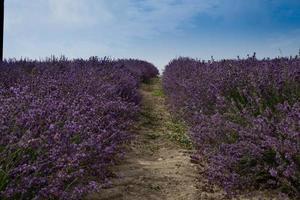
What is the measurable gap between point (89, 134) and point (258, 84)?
2.13 m

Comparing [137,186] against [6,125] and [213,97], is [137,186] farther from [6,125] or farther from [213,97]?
[213,97]

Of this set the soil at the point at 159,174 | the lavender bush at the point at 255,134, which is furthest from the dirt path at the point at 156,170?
the lavender bush at the point at 255,134

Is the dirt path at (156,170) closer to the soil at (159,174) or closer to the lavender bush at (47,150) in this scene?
the soil at (159,174)

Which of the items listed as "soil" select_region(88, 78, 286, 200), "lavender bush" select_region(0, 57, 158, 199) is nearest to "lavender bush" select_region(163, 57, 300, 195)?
"soil" select_region(88, 78, 286, 200)

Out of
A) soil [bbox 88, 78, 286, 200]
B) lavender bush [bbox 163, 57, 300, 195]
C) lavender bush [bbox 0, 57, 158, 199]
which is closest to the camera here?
lavender bush [bbox 0, 57, 158, 199]

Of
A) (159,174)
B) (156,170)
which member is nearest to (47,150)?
(159,174)

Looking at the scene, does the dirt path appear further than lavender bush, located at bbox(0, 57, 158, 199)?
Yes

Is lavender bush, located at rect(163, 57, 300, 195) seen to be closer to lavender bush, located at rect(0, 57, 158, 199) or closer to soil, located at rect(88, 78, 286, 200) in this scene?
soil, located at rect(88, 78, 286, 200)

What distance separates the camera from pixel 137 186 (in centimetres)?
393

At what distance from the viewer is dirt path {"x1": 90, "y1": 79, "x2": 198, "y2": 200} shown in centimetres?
375

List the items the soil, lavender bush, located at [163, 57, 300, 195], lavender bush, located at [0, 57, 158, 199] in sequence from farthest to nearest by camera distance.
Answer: the soil
lavender bush, located at [163, 57, 300, 195]
lavender bush, located at [0, 57, 158, 199]

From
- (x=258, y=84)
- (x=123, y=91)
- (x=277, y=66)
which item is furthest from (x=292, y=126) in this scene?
(x=123, y=91)

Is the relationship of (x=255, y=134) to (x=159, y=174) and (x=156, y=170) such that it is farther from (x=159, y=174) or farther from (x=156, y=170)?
(x=156, y=170)

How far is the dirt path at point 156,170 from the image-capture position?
375 cm
